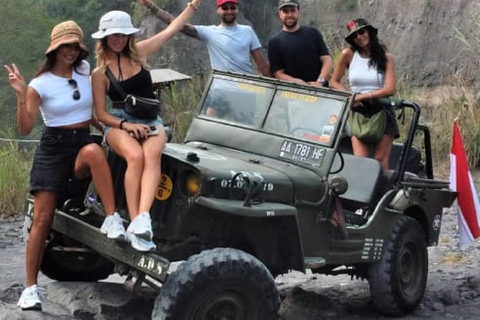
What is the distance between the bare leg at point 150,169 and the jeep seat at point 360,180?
202cm

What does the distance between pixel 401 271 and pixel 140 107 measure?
2655 millimetres

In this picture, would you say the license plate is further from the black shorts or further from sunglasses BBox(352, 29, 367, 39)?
the black shorts

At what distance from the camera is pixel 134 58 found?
6324mm

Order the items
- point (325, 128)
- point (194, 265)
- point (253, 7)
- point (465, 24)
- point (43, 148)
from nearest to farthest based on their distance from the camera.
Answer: point (194, 265) → point (43, 148) → point (325, 128) → point (465, 24) → point (253, 7)

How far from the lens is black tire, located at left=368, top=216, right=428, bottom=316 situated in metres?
7.38

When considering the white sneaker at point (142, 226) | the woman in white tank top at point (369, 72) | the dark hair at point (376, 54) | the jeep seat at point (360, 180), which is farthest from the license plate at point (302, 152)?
the white sneaker at point (142, 226)

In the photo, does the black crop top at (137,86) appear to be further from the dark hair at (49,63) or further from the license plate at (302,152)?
the license plate at (302,152)

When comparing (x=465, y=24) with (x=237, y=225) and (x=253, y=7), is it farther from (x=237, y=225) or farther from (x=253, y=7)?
Result: (x=237, y=225)

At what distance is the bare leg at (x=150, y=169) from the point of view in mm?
5780

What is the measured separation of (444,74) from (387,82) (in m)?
11.4

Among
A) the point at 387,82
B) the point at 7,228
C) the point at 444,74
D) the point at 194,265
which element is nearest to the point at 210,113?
the point at 387,82

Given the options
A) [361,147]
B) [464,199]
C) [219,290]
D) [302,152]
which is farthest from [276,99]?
[464,199]

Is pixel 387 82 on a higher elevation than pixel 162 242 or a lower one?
higher

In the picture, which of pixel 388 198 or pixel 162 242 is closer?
pixel 162 242
